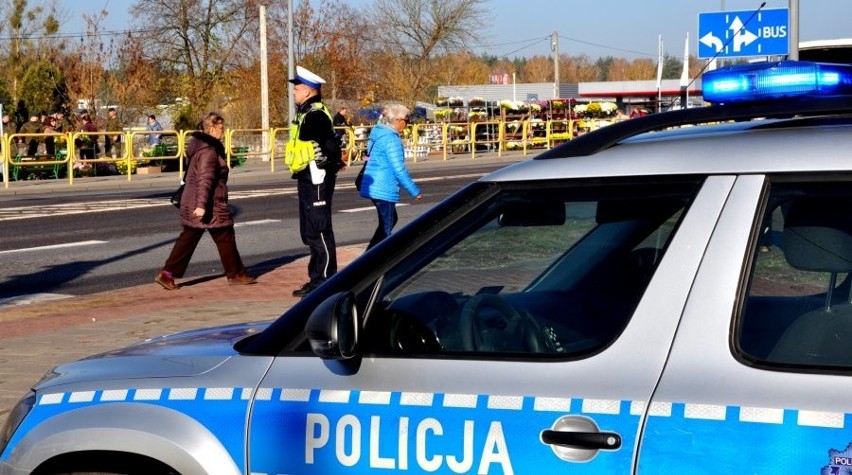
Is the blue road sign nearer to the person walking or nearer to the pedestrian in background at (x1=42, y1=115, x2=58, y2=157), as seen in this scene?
the person walking

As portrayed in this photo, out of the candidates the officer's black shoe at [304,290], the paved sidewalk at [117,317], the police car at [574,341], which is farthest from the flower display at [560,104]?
the police car at [574,341]

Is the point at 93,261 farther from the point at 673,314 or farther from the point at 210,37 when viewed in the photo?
the point at 210,37

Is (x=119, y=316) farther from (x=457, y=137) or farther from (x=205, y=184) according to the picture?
(x=457, y=137)

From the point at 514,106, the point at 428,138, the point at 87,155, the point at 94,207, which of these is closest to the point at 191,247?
the point at 94,207

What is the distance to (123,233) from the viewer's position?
17.0m

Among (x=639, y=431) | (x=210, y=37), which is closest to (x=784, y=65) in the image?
(x=639, y=431)

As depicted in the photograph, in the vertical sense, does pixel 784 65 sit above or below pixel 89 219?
above

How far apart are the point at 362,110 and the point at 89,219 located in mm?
28054

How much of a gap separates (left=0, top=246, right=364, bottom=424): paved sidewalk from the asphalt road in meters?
1.07

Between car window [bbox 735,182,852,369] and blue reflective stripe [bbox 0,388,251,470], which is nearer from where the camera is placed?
car window [bbox 735,182,852,369]

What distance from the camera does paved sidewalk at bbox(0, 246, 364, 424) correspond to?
8000 mm

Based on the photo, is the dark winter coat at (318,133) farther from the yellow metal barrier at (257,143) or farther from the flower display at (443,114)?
the flower display at (443,114)

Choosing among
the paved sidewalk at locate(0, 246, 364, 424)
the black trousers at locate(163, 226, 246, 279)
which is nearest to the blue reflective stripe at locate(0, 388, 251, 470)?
the paved sidewalk at locate(0, 246, 364, 424)

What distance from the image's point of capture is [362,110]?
153 ft
